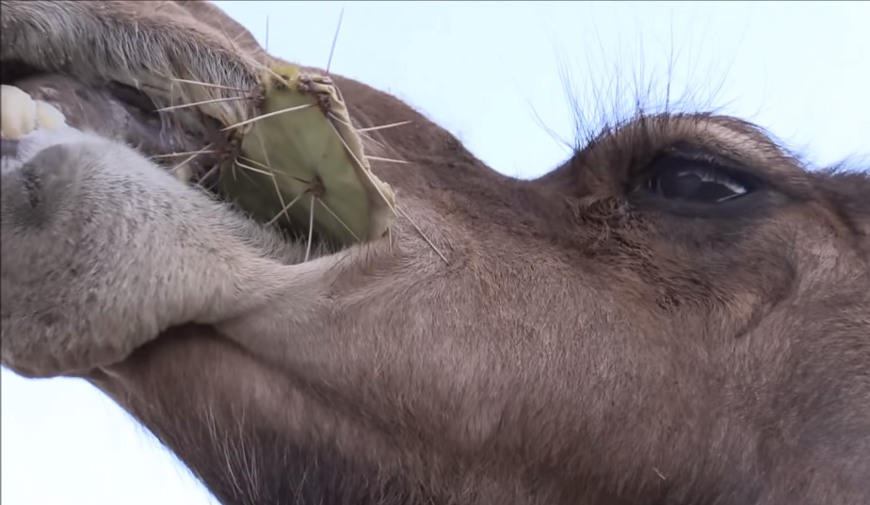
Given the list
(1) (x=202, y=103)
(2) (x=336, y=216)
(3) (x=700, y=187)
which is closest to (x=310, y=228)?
(2) (x=336, y=216)

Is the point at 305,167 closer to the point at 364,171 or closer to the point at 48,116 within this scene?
the point at 364,171

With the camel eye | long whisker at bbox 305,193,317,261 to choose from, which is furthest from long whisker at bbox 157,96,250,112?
the camel eye

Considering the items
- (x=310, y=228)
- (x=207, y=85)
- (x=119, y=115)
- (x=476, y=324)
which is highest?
(x=207, y=85)

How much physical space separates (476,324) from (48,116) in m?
0.99

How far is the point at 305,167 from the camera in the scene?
6.82ft

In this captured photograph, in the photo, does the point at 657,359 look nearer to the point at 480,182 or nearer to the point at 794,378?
the point at 794,378

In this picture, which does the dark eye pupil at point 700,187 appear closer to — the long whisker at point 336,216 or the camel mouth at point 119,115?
the long whisker at point 336,216

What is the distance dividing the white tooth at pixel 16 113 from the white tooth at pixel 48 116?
0.01 metres

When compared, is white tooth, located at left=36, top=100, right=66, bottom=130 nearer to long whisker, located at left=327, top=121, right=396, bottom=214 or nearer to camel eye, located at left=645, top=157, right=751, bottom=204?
long whisker, located at left=327, top=121, right=396, bottom=214

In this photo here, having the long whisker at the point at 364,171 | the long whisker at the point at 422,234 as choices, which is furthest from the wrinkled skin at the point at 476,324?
the long whisker at the point at 364,171

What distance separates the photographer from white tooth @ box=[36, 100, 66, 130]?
5.97 feet

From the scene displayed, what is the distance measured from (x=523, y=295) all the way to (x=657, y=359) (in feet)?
1.14

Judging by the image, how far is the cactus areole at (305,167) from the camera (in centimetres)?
197

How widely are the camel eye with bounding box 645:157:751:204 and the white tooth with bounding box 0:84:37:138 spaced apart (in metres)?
1.52
